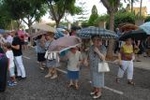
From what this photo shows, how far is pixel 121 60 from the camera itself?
12297 millimetres

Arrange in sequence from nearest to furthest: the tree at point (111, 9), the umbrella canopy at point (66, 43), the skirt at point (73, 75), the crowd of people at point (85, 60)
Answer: the crowd of people at point (85, 60), the umbrella canopy at point (66, 43), the skirt at point (73, 75), the tree at point (111, 9)

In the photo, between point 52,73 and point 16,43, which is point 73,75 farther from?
point 52,73

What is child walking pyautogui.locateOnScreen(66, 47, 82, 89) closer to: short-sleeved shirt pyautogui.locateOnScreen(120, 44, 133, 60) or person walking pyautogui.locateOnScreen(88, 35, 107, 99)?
person walking pyautogui.locateOnScreen(88, 35, 107, 99)

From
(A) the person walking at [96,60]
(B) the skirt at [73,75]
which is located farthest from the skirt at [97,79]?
(B) the skirt at [73,75]

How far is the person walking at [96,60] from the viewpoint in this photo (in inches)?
402

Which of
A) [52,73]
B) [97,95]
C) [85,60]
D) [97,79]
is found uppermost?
[85,60]

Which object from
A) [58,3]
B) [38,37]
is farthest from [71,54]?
[58,3]

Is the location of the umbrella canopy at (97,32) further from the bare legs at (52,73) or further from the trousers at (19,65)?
the bare legs at (52,73)

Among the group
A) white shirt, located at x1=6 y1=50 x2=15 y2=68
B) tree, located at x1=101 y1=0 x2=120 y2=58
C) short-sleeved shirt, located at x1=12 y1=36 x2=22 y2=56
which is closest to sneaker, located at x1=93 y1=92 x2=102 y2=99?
white shirt, located at x1=6 y1=50 x2=15 y2=68

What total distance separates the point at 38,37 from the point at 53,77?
2732 mm

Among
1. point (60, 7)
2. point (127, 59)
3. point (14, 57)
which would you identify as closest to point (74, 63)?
point (127, 59)

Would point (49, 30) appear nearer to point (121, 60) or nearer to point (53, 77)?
point (53, 77)

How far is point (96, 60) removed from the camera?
1030 cm

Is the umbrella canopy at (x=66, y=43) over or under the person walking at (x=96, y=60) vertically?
over
